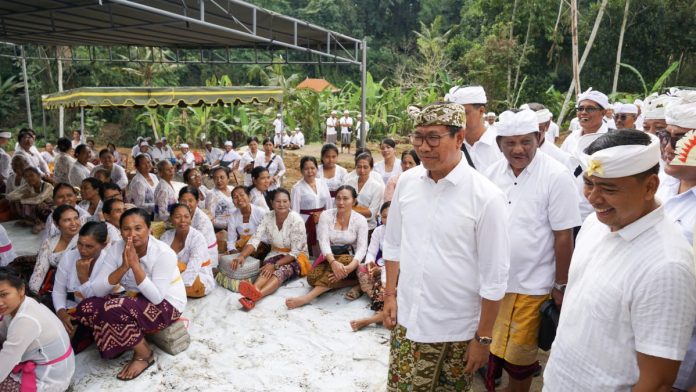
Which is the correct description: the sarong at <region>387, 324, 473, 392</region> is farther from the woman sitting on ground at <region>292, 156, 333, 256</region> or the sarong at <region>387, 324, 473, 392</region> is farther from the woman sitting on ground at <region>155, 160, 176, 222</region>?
the woman sitting on ground at <region>155, 160, 176, 222</region>

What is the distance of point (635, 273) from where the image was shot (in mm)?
1398

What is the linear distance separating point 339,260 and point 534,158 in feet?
8.19

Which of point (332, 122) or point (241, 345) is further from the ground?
point (332, 122)

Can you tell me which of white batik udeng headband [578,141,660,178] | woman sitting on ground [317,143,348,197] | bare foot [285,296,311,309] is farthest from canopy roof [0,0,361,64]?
white batik udeng headband [578,141,660,178]

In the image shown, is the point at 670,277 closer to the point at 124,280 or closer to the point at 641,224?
the point at 641,224

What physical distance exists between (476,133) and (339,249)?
6.17 feet

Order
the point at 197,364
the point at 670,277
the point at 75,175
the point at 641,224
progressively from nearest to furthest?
the point at 670,277 < the point at 641,224 < the point at 197,364 < the point at 75,175

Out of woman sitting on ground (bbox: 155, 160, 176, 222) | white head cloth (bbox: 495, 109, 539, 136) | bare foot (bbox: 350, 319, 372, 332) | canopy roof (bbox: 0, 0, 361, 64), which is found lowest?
bare foot (bbox: 350, 319, 372, 332)

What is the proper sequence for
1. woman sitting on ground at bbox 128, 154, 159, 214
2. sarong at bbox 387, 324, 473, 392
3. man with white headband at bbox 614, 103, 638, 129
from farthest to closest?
woman sitting on ground at bbox 128, 154, 159, 214, man with white headband at bbox 614, 103, 638, 129, sarong at bbox 387, 324, 473, 392

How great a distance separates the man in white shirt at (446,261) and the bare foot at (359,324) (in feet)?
5.98

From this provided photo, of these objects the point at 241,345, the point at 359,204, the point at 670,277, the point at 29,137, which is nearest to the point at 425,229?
the point at 670,277

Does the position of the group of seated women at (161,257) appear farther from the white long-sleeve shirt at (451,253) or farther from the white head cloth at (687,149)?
the white head cloth at (687,149)

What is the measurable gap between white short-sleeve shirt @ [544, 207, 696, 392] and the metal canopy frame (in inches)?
188

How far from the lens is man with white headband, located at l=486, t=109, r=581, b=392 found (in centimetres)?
249
